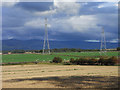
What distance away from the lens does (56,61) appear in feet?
193

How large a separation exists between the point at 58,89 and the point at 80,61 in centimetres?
3936

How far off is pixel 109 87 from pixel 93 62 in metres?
36.9

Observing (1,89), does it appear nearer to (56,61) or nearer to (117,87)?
(117,87)

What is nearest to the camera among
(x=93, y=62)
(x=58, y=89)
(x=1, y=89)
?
(x=58, y=89)

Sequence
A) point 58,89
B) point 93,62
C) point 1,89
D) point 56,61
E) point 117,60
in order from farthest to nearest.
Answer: point 56,61 → point 93,62 → point 117,60 → point 1,89 → point 58,89

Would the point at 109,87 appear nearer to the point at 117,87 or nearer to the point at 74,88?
the point at 117,87

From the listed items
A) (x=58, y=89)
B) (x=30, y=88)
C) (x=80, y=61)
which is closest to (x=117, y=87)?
(x=58, y=89)

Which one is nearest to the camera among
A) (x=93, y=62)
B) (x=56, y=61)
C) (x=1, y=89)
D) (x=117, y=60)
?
(x=1, y=89)

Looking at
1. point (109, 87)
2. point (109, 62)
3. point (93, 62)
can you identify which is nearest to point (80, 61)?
point (93, 62)

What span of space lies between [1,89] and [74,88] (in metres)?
5.14

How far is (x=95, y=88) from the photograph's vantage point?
1448 cm

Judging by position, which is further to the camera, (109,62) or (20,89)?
(109,62)

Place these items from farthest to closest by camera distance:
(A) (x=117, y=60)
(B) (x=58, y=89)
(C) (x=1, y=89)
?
1. (A) (x=117, y=60)
2. (C) (x=1, y=89)
3. (B) (x=58, y=89)

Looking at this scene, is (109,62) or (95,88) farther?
(109,62)
